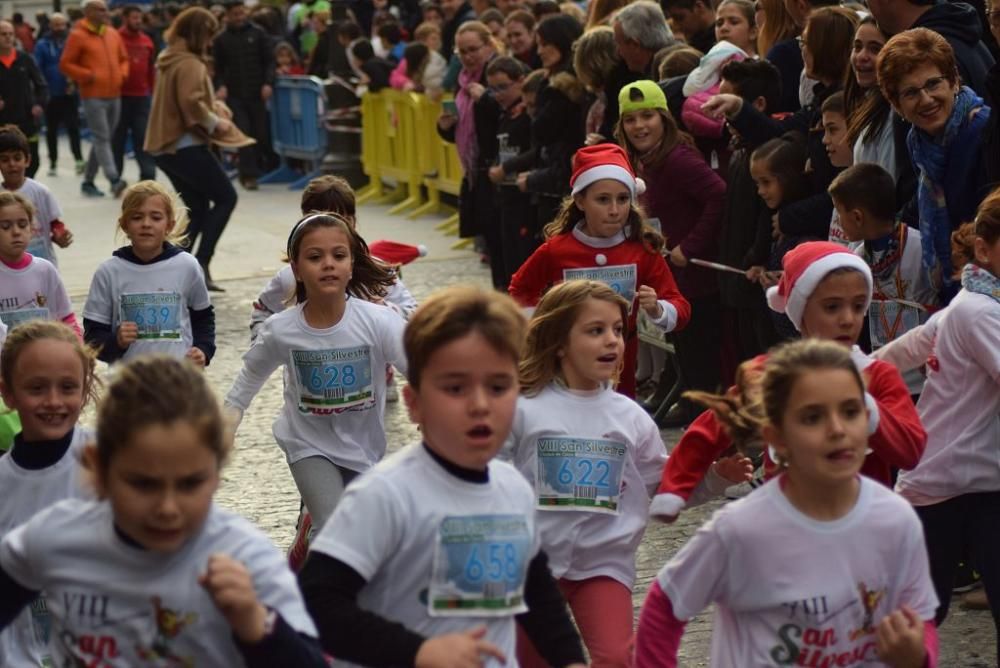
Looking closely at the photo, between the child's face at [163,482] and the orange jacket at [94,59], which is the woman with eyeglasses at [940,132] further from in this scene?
the orange jacket at [94,59]

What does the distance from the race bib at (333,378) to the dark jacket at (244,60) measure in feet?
53.1

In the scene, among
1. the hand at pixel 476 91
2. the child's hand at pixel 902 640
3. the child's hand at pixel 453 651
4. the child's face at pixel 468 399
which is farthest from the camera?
the hand at pixel 476 91

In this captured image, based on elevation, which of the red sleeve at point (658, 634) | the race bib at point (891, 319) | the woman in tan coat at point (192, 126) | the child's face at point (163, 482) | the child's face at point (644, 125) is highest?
the child's face at point (163, 482)

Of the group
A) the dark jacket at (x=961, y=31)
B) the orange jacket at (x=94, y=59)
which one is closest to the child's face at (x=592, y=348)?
the dark jacket at (x=961, y=31)

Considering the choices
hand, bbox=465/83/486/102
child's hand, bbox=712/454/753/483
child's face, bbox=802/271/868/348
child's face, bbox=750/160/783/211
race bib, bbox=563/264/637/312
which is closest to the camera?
child's hand, bbox=712/454/753/483

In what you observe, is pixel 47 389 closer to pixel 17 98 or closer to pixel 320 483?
pixel 320 483

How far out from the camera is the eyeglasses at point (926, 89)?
22.7ft

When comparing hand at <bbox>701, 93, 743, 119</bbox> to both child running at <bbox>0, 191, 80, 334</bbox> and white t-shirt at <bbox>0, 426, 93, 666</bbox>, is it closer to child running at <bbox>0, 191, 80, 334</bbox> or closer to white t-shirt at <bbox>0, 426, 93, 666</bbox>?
child running at <bbox>0, 191, 80, 334</bbox>

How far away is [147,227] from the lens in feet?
28.1

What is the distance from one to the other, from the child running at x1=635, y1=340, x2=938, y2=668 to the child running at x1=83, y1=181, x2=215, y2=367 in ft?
15.4

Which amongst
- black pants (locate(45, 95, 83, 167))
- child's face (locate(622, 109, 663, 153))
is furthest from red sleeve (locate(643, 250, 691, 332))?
black pants (locate(45, 95, 83, 167))

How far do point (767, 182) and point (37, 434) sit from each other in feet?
14.5

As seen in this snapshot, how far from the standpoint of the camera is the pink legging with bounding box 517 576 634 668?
5207 millimetres

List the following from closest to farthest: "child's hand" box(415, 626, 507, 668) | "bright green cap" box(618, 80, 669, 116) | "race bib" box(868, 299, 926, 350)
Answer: "child's hand" box(415, 626, 507, 668) → "race bib" box(868, 299, 926, 350) → "bright green cap" box(618, 80, 669, 116)
